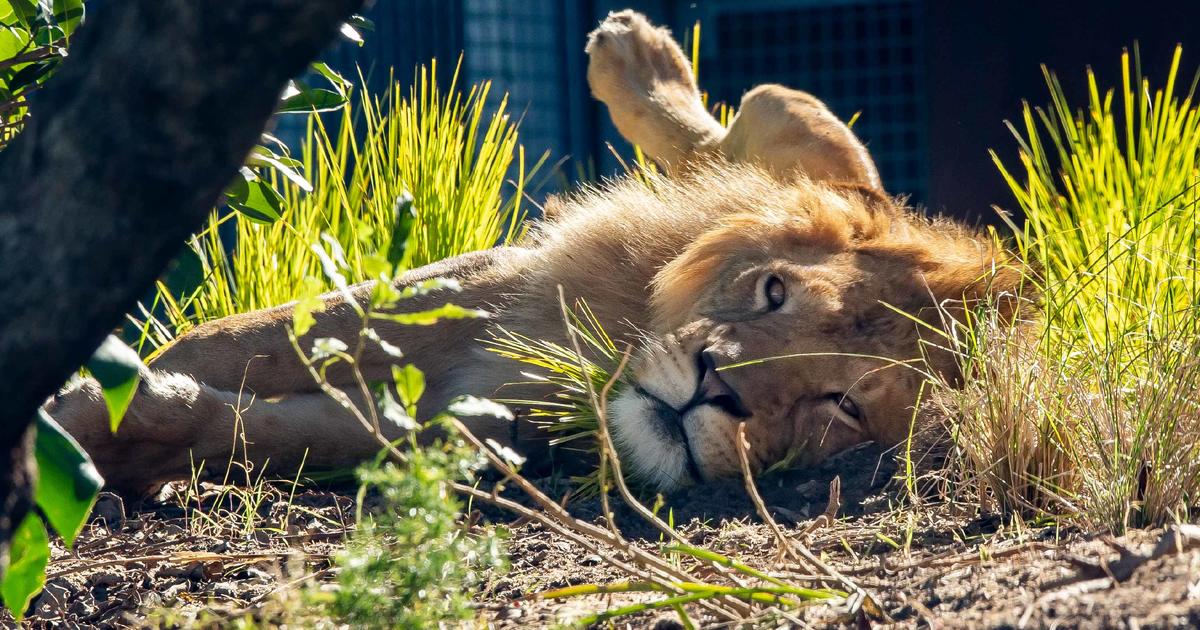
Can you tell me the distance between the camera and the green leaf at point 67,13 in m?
1.81

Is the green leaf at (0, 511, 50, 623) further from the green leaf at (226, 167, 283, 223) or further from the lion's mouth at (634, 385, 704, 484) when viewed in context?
the lion's mouth at (634, 385, 704, 484)

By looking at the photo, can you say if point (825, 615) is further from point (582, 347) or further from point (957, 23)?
point (957, 23)

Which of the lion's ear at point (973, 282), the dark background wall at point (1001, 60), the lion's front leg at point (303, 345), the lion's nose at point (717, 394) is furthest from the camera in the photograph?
the dark background wall at point (1001, 60)

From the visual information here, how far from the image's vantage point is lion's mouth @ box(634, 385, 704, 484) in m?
2.37

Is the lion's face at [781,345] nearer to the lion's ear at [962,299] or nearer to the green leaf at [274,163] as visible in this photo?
the lion's ear at [962,299]

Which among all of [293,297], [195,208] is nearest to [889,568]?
[195,208]

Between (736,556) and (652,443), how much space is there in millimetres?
513

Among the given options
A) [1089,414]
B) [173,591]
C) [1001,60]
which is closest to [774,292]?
[1089,414]

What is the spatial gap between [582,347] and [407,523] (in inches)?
57.9

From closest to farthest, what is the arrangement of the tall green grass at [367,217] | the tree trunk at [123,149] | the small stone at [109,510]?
A: the tree trunk at [123,149] < the small stone at [109,510] < the tall green grass at [367,217]

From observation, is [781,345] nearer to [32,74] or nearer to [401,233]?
[401,233]

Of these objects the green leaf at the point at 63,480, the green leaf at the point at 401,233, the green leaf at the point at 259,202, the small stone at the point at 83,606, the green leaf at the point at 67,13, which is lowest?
the small stone at the point at 83,606

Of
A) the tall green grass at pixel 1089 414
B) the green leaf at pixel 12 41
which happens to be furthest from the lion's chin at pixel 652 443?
the green leaf at pixel 12 41

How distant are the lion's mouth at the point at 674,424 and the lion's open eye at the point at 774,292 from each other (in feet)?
1.01
